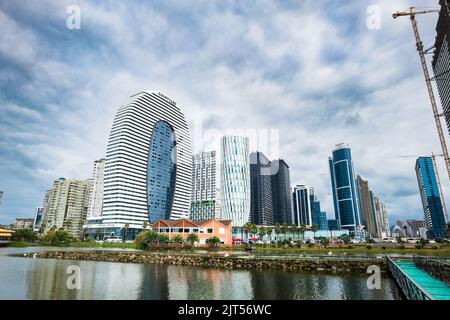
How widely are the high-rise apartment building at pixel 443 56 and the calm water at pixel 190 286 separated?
100919 mm

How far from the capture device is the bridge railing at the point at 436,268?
27.5 m

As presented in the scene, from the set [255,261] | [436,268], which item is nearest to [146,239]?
[255,261]

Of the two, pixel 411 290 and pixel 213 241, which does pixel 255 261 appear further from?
pixel 213 241

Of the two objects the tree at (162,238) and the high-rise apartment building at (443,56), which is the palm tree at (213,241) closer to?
the tree at (162,238)

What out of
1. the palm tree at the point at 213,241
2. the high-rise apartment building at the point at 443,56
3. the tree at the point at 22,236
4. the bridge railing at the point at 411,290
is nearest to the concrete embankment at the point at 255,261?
the bridge railing at the point at 411,290

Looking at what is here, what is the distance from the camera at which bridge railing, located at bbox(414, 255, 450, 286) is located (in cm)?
2750

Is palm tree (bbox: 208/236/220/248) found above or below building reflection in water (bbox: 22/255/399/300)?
above

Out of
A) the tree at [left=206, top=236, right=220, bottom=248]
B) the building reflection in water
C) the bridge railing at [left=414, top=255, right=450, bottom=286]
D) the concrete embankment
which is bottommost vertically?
the building reflection in water

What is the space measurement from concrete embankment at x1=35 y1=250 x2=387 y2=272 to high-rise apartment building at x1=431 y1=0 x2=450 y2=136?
87299 mm

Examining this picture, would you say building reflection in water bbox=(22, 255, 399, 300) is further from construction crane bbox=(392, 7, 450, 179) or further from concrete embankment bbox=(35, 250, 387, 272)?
construction crane bbox=(392, 7, 450, 179)

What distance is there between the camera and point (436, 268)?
3042 centimetres

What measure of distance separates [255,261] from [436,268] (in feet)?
109

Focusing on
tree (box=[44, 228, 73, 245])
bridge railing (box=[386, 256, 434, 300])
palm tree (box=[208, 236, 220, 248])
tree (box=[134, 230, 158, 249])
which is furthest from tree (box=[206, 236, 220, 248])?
bridge railing (box=[386, 256, 434, 300])
